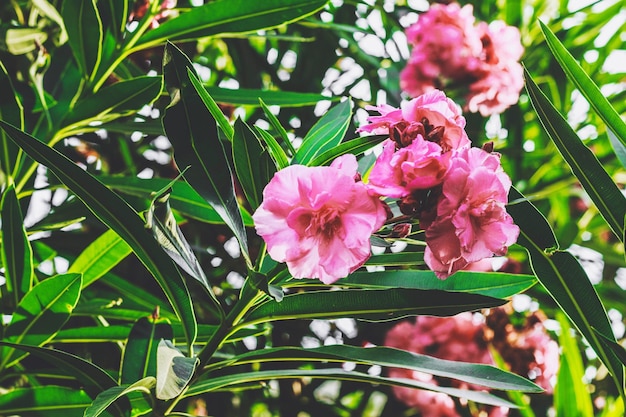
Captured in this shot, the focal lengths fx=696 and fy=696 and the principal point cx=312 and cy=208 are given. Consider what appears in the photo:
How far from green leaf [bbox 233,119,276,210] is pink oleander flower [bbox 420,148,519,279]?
0.48 feet

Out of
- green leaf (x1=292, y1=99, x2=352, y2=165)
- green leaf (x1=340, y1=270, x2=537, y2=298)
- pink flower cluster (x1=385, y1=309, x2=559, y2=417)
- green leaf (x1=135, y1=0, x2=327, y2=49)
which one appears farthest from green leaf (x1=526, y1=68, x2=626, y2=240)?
pink flower cluster (x1=385, y1=309, x2=559, y2=417)

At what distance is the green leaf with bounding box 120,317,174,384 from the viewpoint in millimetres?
739

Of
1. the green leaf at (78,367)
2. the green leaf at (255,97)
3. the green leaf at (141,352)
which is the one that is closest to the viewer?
the green leaf at (78,367)

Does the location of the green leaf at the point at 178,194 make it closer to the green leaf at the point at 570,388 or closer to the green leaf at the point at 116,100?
the green leaf at the point at 116,100

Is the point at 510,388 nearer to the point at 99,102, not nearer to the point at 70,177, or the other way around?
the point at 70,177

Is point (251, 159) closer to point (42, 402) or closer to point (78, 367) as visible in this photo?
point (78, 367)

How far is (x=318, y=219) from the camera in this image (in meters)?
0.55

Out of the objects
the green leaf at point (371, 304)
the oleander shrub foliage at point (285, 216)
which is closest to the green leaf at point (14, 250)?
the oleander shrub foliage at point (285, 216)

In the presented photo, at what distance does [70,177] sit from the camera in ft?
1.89

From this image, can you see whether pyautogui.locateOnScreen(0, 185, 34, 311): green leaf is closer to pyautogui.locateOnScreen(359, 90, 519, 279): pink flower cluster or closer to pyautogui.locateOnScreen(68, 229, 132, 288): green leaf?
pyautogui.locateOnScreen(68, 229, 132, 288): green leaf

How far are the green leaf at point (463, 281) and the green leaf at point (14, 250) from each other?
0.41m

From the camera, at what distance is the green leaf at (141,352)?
0.74m

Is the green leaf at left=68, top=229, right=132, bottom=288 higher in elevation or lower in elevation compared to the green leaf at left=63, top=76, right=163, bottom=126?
lower

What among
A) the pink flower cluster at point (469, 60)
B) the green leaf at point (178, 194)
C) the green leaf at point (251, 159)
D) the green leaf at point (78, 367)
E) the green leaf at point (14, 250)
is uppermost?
the pink flower cluster at point (469, 60)
